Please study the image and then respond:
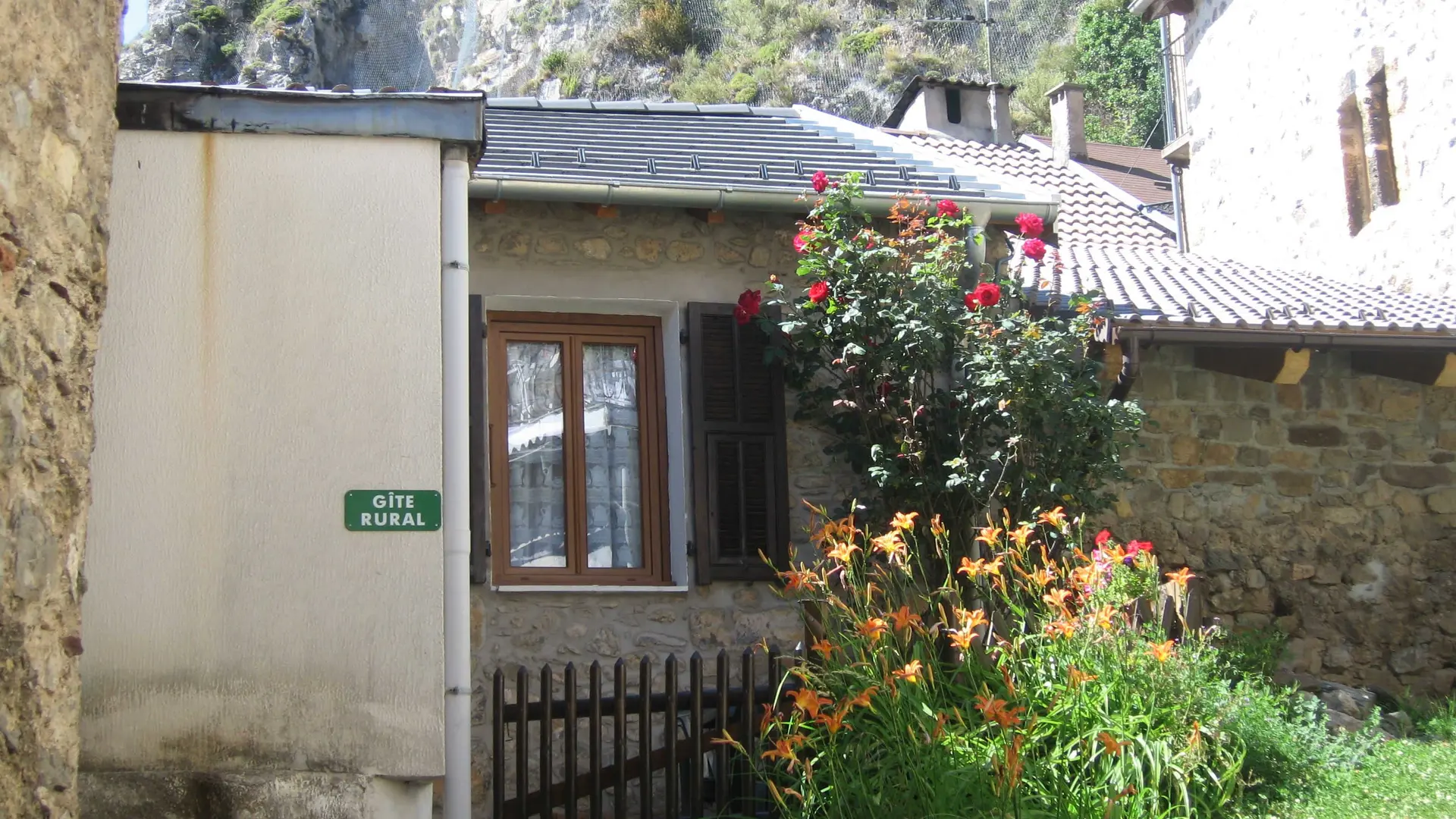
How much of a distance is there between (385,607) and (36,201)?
1.61 metres

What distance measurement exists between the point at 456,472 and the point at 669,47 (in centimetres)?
2946

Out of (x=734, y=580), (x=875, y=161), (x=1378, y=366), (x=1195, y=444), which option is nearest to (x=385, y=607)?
(x=734, y=580)

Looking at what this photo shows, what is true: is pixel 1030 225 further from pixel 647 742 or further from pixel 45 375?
pixel 45 375

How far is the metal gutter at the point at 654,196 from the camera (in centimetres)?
726

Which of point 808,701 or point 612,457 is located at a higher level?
point 612,457

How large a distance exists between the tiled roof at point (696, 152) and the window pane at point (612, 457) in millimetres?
889

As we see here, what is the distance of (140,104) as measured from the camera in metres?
4.92

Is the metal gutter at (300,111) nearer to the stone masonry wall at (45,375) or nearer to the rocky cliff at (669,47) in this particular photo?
the stone masonry wall at (45,375)

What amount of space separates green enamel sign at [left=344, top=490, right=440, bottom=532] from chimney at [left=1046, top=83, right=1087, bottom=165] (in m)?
17.4

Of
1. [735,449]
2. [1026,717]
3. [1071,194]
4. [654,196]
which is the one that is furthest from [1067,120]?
[1026,717]

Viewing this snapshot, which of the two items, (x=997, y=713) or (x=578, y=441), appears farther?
(x=578, y=441)

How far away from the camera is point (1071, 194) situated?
17.1m

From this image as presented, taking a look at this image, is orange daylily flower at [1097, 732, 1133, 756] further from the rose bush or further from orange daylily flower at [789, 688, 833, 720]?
the rose bush

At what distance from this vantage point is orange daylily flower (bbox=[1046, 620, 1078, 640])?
5488 millimetres
